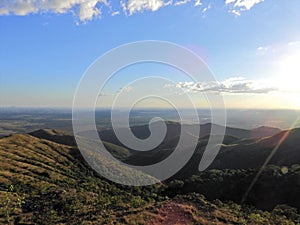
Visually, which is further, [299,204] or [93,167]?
[93,167]

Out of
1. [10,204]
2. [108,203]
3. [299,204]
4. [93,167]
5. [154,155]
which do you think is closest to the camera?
[10,204]

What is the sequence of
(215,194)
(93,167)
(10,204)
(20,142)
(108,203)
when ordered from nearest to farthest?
1. (10,204)
2. (108,203)
3. (215,194)
4. (93,167)
5. (20,142)

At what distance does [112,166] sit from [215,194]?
125 ft

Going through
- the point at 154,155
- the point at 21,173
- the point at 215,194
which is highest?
the point at 21,173

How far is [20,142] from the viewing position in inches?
3632

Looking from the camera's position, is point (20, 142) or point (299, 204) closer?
point (299, 204)

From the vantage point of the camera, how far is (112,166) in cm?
8800

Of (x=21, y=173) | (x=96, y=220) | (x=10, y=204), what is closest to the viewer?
(x=96, y=220)

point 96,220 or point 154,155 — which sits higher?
point 96,220

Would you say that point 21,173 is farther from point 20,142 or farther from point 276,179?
point 276,179

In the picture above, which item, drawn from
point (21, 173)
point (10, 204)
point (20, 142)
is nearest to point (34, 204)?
point (10, 204)

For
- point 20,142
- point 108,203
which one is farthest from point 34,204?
point 20,142

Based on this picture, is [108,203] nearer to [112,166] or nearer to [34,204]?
[34,204]

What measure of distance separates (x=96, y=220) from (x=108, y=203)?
6.53 m
